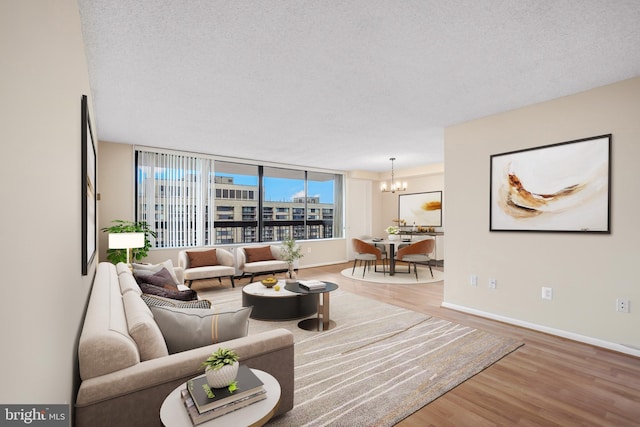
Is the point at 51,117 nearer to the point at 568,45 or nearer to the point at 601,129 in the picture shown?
the point at 568,45

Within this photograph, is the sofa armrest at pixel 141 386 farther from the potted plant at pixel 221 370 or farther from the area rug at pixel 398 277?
the area rug at pixel 398 277

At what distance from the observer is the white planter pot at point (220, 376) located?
4.29 feet

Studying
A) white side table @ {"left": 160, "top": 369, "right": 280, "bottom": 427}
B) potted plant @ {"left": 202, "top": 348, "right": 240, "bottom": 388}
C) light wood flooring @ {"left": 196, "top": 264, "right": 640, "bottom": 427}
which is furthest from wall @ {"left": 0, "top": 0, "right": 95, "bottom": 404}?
light wood flooring @ {"left": 196, "top": 264, "right": 640, "bottom": 427}

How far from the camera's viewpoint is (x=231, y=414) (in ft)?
4.09

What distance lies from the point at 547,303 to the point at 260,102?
12.7ft

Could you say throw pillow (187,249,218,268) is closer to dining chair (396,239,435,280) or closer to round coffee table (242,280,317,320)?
round coffee table (242,280,317,320)

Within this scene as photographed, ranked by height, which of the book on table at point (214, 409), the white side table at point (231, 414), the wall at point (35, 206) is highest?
the wall at point (35, 206)

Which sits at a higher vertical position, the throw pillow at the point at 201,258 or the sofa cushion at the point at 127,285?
the sofa cushion at the point at 127,285

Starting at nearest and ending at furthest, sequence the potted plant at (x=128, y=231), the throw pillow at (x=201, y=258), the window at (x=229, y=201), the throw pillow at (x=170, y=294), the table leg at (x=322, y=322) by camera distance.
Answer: the throw pillow at (x=170, y=294) → the table leg at (x=322, y=322) → the potted plant at (x=128, y=231) → the throw pillow at (x=201, y=258) → the window at (x=229, y=201)

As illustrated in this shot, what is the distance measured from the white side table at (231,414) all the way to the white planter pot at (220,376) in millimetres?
121

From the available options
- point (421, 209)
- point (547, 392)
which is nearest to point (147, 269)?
point (547, 392)

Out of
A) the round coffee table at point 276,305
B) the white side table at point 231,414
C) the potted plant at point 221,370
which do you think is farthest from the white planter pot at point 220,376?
the round coffee table at point 276,305

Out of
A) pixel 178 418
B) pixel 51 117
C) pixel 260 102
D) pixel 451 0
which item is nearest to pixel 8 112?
pixel 51 117

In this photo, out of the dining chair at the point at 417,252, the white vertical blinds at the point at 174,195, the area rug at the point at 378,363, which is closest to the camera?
the area rug at the point at 378,363
